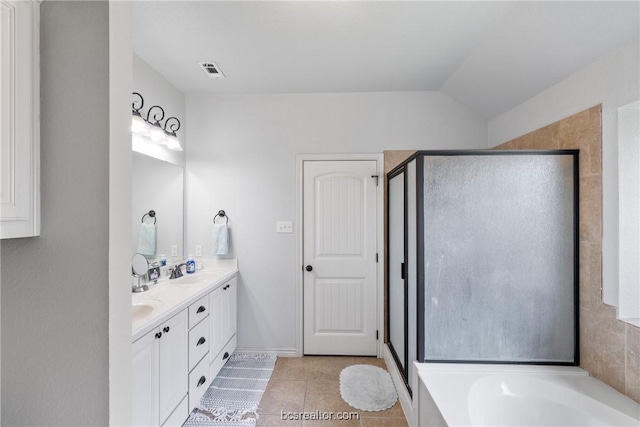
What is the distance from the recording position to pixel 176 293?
1827mm

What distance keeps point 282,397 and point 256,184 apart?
1.84 m

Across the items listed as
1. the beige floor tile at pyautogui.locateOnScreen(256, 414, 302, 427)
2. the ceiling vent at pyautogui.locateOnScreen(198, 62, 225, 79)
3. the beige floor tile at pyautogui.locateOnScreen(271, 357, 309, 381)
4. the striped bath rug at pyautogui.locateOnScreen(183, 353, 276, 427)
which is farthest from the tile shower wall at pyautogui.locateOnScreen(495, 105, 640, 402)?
the ceiling vent at pyautogui.locateOnScreen(198, 62, 225, 79)

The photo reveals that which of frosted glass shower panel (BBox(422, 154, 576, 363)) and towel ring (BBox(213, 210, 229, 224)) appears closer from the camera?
frosted glass shower panel (BBox(422, 154, 576, 363))

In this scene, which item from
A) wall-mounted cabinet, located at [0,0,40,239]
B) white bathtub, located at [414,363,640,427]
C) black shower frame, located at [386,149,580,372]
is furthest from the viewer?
black shower frame, located at [386,149,580,372]

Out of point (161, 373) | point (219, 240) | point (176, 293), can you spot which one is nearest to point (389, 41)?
point (219, 240)

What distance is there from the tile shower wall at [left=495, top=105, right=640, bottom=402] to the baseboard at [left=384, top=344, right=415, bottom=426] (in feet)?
3.43

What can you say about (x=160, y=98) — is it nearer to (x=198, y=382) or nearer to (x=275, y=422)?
(x=198, y=382)

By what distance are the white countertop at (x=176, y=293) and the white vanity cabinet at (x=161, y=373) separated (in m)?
0.05

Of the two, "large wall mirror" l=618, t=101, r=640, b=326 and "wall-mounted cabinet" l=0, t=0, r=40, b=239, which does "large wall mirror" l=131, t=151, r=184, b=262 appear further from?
"large wall mirror" l=618, t=101, r=640, b=326

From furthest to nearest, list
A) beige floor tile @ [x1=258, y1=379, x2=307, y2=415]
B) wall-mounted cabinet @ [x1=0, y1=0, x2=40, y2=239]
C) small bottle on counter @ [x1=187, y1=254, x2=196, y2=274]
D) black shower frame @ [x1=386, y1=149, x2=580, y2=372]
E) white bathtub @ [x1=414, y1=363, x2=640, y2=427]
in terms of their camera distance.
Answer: small bottle on counter @ [x1=187, y1=254, x2=196, y2=274] < beige floor tile @ [x1=258, y1=379, x2=307, y2=415] < black shower frame @ [x1=386, y1=149, x2=580, y2=372] < white bathtub @ [x1=414, y1=363, x2=640, y2=427] < wall-mounted cabinet @ [x1=0, y1=0, x2=40, y2=239]

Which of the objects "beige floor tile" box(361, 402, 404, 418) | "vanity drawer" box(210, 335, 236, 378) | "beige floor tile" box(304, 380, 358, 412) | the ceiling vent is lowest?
"beige floor tile" box(361, 402, 404, 418)

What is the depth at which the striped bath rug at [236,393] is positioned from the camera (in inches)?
71.9

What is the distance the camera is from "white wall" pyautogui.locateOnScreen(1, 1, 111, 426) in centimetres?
75

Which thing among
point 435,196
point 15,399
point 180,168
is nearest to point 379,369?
point 435,196
